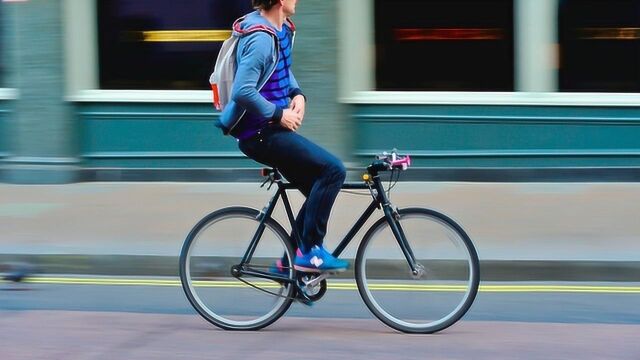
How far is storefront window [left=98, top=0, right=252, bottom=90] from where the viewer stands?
10.3 m

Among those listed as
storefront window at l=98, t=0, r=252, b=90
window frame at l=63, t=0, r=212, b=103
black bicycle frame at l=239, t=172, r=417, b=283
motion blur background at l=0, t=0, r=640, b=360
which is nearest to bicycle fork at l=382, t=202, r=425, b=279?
black bicycle frame at l=239, t=172, r=417, b=283

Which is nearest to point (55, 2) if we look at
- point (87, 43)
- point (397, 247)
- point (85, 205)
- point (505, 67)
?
point (87, 43)

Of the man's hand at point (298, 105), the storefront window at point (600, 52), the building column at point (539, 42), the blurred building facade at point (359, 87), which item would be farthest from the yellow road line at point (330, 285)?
the storefront window at point (600, 52)

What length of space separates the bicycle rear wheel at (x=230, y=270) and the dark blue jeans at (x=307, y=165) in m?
0.24

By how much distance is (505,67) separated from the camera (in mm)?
10062

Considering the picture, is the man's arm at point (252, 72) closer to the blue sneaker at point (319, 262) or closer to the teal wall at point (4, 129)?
the blue sneaker at point (319, 262)

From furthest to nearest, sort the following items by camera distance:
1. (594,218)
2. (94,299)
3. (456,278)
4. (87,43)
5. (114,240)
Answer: (87,43) → (594,218) → (114,240) → (94,299) → (456,278)

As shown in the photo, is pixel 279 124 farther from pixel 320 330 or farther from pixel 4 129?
pixel 4 129

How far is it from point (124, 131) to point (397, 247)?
592 centimetres

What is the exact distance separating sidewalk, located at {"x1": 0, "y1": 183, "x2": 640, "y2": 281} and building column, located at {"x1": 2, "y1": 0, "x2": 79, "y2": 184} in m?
0.29

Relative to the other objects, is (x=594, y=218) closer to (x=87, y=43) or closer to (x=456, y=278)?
(x=456, y=278)

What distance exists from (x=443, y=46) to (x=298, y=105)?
5.47m

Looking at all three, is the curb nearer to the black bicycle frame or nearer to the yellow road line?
the yellow road line

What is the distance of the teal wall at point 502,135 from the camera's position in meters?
9.85
